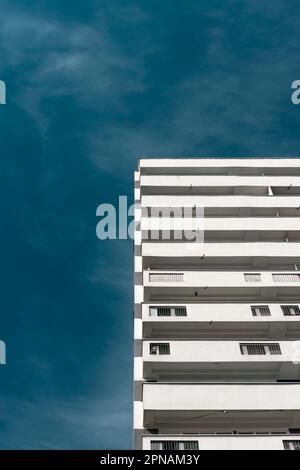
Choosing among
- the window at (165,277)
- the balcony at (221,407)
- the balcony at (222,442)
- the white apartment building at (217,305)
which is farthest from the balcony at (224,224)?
the balcony at (222,442)

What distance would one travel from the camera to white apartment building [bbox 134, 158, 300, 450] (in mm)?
A: 22828

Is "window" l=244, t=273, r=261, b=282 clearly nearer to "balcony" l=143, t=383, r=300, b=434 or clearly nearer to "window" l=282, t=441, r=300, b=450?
"balcony" l=143, t=383, r=300, b=434

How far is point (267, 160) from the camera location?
37500 mm

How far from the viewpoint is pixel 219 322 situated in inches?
1057

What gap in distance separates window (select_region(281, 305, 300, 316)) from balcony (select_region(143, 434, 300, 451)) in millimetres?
7462

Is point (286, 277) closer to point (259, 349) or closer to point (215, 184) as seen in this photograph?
point (259, 349)

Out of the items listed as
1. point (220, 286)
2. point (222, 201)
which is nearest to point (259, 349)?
point (220, 286)

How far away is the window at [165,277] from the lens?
2944cm

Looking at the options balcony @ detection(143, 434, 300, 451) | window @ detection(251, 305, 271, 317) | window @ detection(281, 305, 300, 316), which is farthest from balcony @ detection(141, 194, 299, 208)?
balcony @ detection(143, 434, 300, 451)

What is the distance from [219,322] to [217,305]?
107 centimetres
